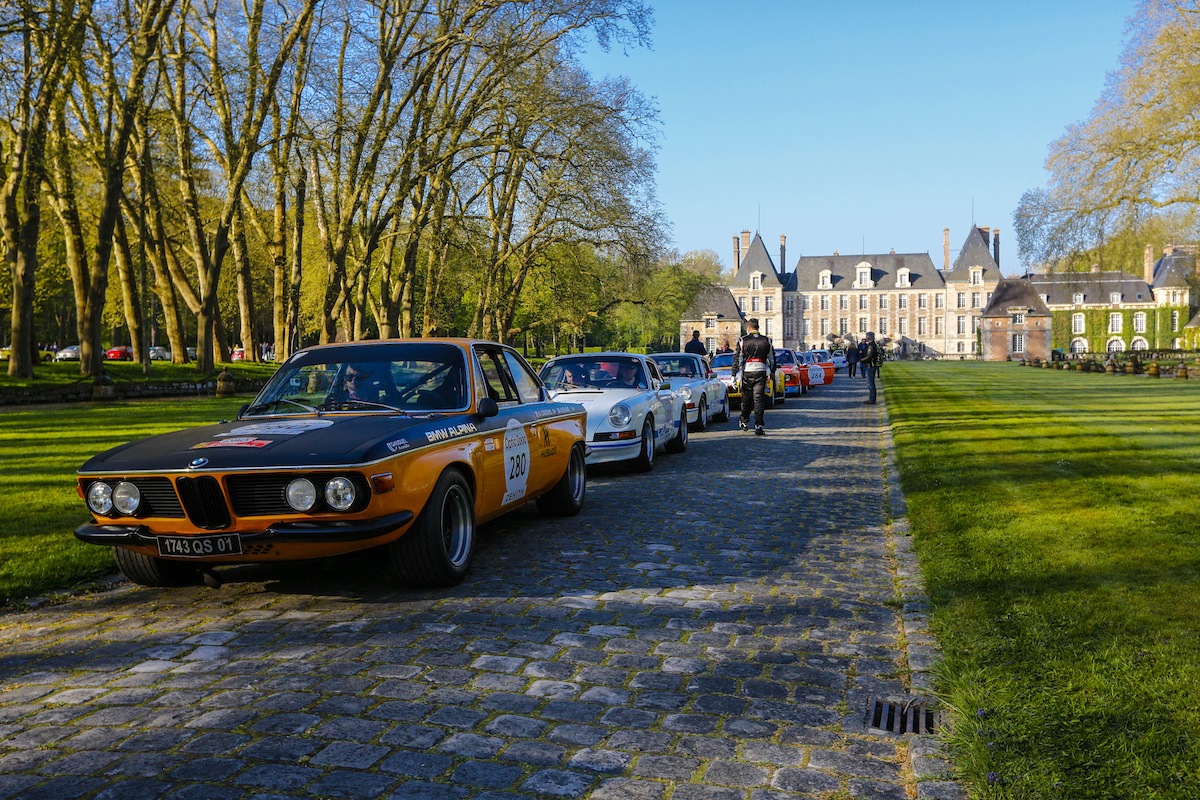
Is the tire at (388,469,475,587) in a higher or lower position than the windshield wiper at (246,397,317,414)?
lower

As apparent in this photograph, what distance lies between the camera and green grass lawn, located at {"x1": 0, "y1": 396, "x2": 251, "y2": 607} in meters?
6.96

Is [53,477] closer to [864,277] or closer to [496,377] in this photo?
[496,377]

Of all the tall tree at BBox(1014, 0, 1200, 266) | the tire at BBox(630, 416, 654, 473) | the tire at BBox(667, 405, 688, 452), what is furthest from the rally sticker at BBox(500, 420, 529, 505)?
the tall tree at BBox(1014, 0, 1200, 266)

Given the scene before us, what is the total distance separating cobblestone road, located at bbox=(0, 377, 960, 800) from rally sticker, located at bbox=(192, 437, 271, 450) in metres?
1.00

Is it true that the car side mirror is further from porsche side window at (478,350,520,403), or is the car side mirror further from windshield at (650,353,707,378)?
windshield at (650,353,707,378)

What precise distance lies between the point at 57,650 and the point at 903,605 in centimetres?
478

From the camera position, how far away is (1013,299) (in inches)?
3922

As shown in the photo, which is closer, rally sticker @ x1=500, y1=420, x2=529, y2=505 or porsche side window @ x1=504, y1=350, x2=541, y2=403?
rally sticker @ x1=500, y1=420, x2=529, y2=505

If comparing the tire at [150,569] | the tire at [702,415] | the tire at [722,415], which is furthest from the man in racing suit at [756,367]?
the tire at [150,569]

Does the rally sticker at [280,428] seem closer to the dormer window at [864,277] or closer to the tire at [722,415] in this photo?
the tire at [722,415]

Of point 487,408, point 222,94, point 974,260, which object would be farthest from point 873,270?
point 487,408

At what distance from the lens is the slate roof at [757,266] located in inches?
4783

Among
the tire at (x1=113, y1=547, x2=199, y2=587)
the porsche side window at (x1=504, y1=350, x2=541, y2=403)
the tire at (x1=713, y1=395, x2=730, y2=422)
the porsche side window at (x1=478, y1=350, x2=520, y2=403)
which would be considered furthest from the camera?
the tire at (x1=713, y1=395, x2=730, y2=422)

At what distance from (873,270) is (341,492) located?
12195cm
